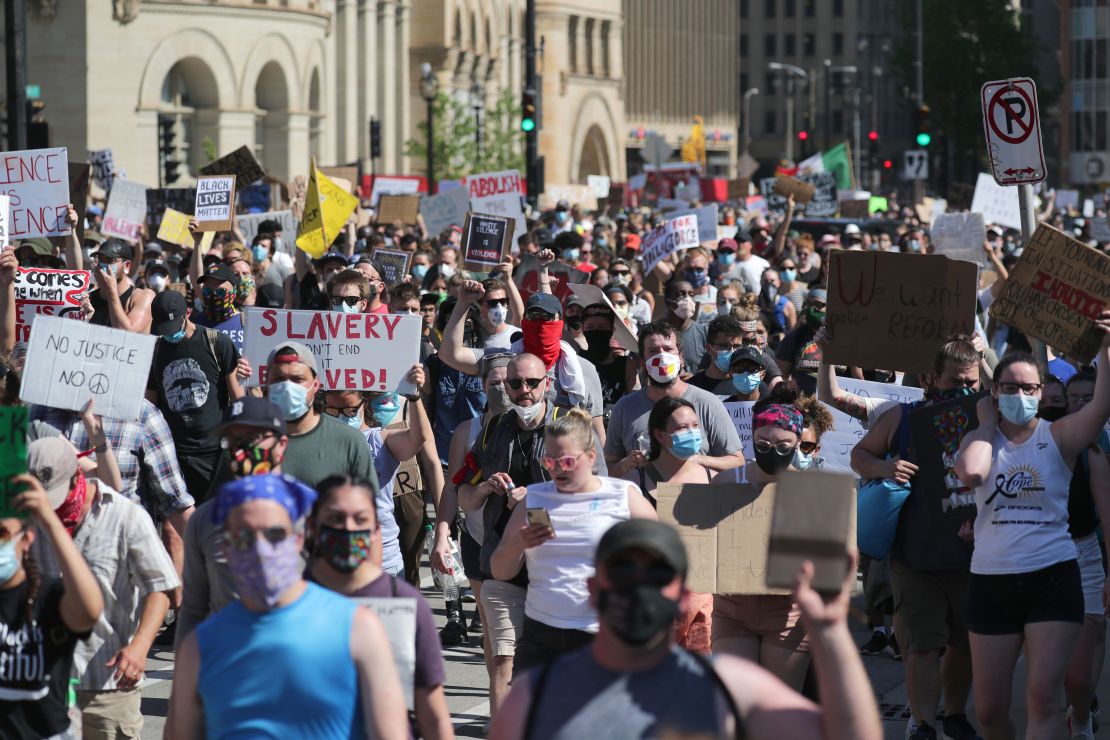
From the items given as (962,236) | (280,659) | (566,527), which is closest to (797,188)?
(962,236)

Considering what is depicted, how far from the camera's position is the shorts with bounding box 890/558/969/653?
7.88 metres

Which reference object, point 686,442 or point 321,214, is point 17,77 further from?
point 686,442

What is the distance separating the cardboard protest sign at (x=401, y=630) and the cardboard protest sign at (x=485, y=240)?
9936 mm

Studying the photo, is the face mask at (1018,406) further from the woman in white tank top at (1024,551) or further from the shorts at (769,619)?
the shorts at (769,619)

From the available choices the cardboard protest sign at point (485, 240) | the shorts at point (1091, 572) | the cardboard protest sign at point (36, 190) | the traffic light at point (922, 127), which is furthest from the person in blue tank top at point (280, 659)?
the traffic light at point (922, 127)

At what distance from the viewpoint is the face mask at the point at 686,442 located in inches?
302

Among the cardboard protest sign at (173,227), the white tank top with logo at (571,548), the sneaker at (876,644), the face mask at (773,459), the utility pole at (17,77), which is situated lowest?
the sneaker at (876,644)

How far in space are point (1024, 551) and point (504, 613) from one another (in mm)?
2054

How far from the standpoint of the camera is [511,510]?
7719 millimetres

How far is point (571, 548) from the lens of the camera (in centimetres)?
689

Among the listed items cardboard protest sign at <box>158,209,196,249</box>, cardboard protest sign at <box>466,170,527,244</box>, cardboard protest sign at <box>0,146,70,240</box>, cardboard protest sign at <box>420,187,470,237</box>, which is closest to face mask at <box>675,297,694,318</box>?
cardboard protest sign at <box>0,146,70,240</box>

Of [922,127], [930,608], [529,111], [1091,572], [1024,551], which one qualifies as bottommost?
[930,608]

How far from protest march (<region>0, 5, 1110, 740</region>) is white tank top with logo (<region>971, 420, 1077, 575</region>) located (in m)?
0.01

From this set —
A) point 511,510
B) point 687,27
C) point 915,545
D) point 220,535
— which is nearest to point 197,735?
point 220,535
